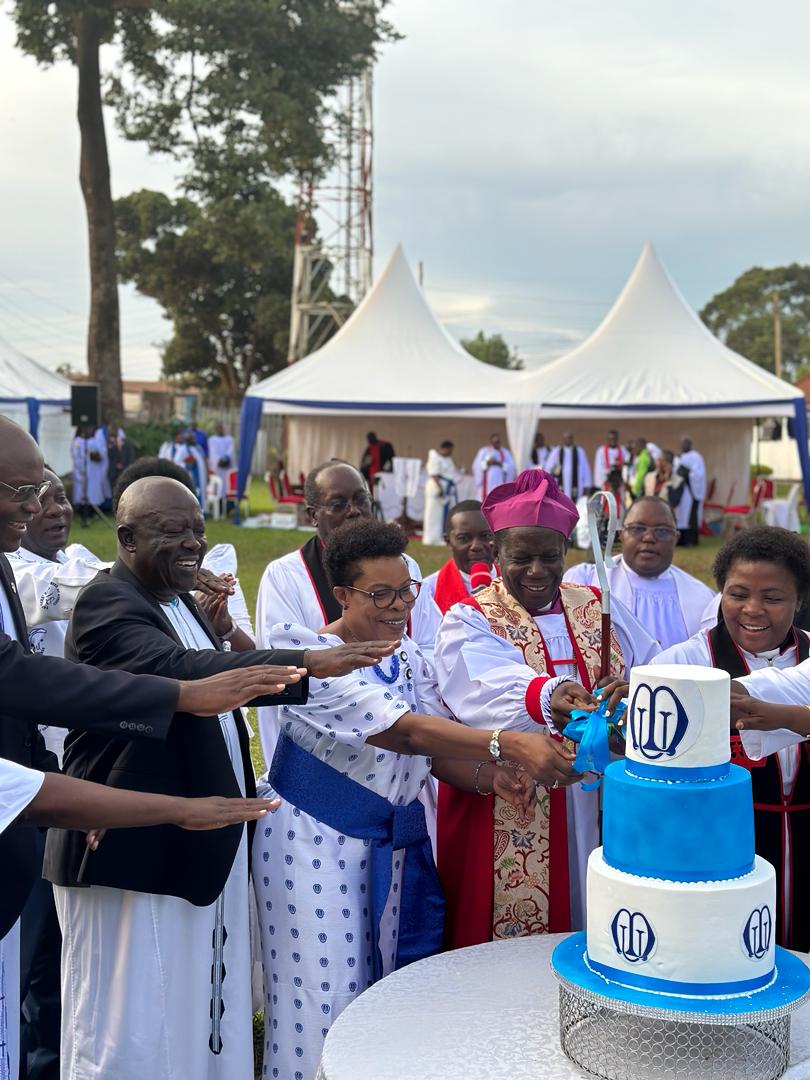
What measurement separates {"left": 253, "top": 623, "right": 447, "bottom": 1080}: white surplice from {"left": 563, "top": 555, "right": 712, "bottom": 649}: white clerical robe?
2556 mm

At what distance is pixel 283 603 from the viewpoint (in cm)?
463

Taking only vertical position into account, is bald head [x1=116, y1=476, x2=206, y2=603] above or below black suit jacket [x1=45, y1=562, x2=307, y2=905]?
above

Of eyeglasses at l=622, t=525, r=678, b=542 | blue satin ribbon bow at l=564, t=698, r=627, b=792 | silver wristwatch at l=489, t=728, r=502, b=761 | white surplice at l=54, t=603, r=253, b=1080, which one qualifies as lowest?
white surplice at l=54, t=603, r=253, b=1080

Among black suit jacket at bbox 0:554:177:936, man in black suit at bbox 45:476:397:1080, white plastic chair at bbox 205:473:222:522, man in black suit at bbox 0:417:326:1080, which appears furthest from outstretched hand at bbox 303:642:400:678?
white plastic chair at bbox 205:473:222:522

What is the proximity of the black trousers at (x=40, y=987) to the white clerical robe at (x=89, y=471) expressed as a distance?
16.7 metres

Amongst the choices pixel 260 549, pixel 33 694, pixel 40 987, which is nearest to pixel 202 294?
pixel 260 549

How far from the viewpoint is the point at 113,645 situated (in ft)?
9.91

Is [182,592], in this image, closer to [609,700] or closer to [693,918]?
[609,700]

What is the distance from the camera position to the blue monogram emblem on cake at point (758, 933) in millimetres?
2234

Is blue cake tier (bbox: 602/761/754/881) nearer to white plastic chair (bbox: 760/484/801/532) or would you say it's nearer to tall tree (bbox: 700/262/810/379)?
white plastic chair (bbox: 760/484/801/532)

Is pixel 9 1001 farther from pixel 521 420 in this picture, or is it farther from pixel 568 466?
pixel 568 466

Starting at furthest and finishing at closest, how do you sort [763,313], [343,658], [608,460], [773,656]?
[763,313], [608,460], [773,656], [343,658]

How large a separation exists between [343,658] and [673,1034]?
1.18 metres

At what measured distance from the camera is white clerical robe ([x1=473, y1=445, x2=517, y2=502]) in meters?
20.4
